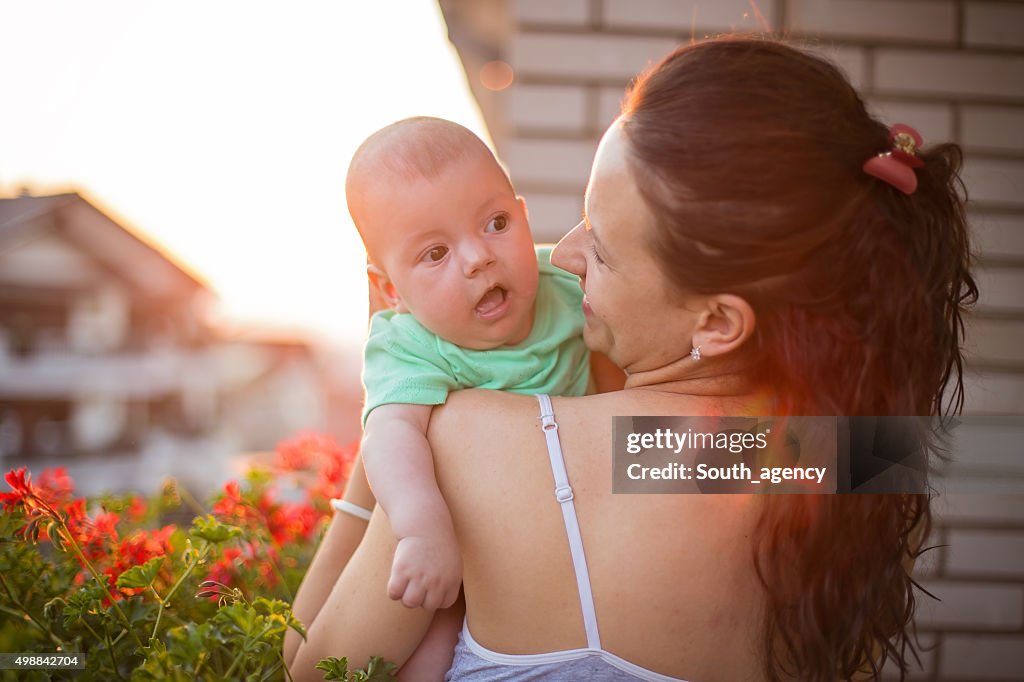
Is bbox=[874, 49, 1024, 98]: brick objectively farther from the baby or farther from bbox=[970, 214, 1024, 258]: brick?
the baby

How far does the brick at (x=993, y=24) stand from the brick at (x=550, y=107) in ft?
4.22

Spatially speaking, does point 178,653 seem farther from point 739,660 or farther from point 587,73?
point 587,73

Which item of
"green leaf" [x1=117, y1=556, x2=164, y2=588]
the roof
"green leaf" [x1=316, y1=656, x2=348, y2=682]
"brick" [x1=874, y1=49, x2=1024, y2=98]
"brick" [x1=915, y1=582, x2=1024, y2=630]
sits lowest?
"brick" [x1=915, y1=582, x2=1024, y2=630]

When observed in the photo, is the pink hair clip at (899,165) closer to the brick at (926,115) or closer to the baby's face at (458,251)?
the baby's face at (458,251)

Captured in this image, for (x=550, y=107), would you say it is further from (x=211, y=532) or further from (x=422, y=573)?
(x=422, y=573)

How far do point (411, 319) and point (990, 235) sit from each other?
218 centimetres

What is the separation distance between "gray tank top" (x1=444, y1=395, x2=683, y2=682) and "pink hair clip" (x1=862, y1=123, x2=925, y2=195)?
574mm

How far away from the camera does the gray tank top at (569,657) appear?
1.11 metres

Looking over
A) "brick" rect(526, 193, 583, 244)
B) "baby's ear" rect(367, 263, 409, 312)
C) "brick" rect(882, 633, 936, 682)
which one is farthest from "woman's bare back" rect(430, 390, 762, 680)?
"brick" rect(882, 633, 936, 682)

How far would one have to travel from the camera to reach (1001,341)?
2766mm

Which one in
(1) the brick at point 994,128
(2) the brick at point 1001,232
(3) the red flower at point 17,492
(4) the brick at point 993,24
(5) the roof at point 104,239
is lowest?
(3) the red flower at point 17,492

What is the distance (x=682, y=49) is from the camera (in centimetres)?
123

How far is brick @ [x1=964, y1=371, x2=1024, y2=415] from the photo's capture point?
2768 mm

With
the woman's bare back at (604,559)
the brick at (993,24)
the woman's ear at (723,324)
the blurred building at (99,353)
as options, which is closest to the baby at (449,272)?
the woman's bare back at (604,559)
